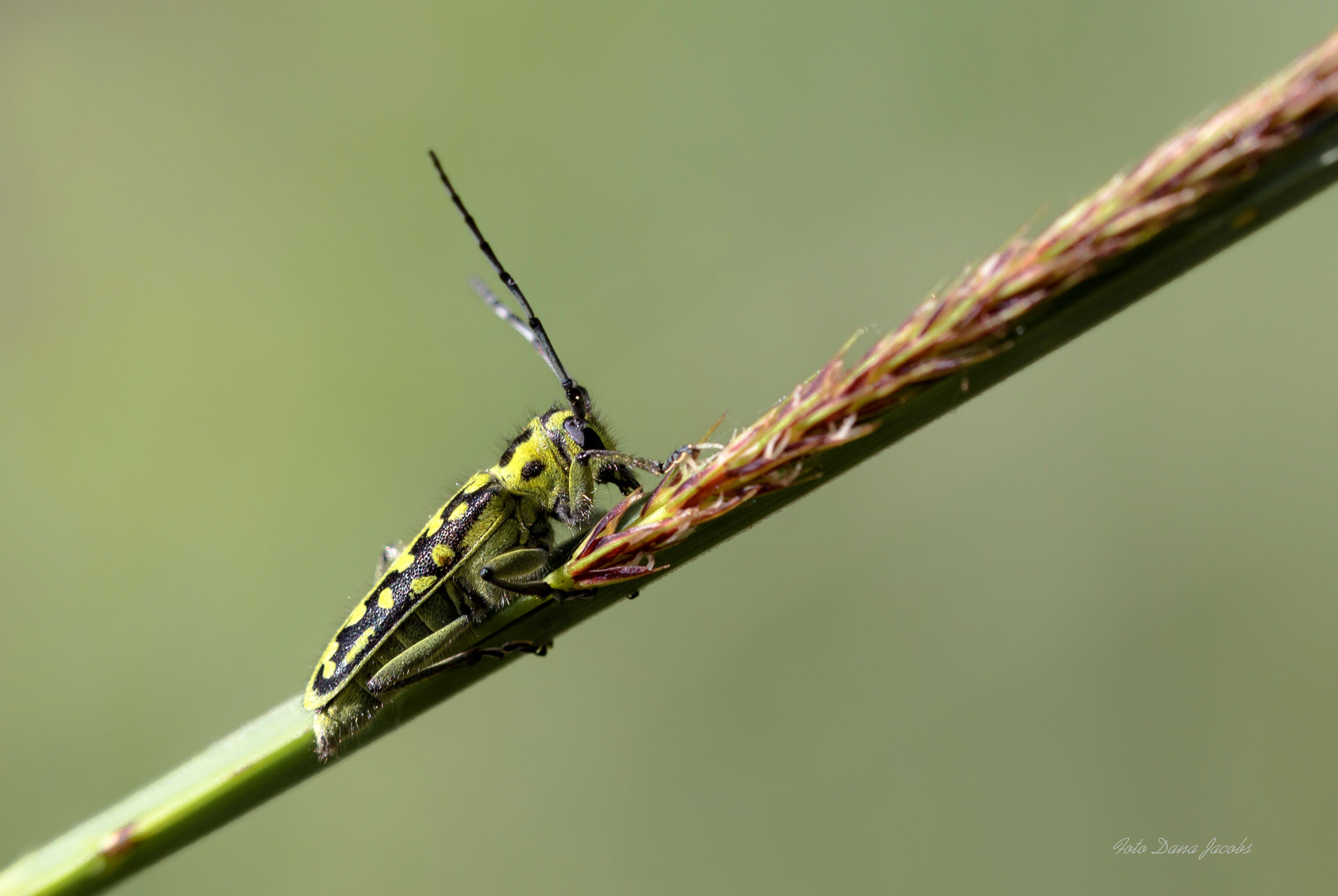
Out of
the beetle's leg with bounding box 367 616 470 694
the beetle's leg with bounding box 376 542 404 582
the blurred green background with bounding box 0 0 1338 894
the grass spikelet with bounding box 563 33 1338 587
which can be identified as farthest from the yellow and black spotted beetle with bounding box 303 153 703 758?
the blurred green background with bounding box 0 0 1338 894

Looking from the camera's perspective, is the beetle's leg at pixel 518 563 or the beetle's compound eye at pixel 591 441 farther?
the beetle's compound eye at pixel 591 441

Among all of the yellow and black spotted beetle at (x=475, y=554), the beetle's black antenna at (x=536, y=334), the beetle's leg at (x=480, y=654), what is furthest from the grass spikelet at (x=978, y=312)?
the beetle's black antenna at (x=536, y=334)

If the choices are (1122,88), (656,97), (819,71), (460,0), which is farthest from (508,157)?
(1122,88)

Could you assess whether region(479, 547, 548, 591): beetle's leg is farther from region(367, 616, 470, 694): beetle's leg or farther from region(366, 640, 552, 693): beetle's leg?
region(366, 640, 552, 693): beetle's leg

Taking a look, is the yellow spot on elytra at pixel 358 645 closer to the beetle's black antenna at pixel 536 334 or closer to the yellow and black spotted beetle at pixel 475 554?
the yellow and black spotted beetle at pixel 475 554

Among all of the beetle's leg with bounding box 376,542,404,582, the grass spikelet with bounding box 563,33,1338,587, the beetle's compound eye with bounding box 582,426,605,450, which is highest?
the beetle's leg with bounding box 376,542,404,582
